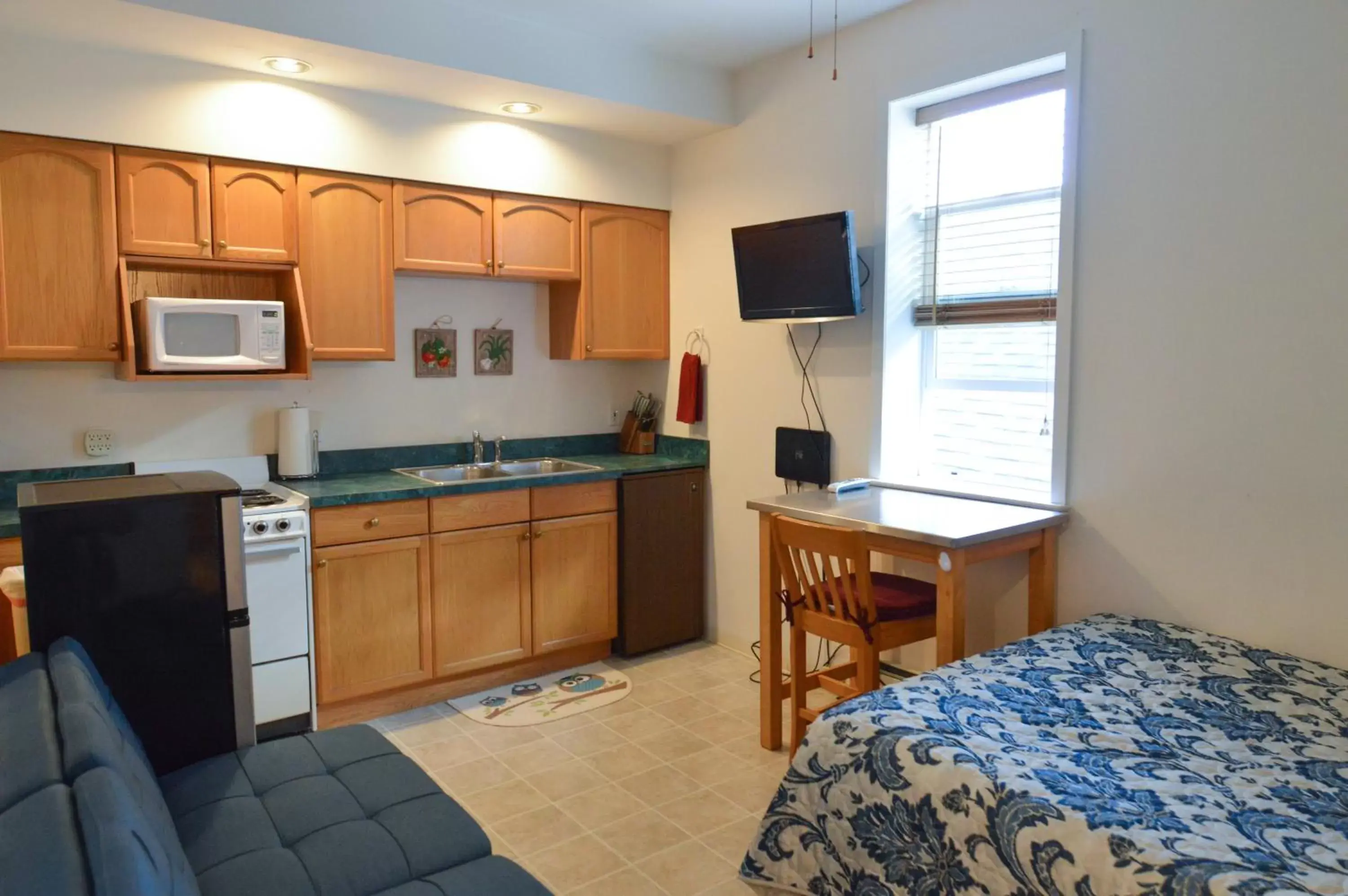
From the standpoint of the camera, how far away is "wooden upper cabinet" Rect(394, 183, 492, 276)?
369 cm

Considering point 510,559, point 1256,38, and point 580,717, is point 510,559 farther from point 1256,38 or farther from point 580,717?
point 1256,38

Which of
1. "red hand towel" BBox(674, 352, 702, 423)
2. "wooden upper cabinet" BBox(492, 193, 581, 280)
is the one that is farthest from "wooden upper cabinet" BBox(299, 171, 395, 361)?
"red hand towel" BBox(674, 352, 702, 423)

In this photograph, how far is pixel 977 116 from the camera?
10.9ft

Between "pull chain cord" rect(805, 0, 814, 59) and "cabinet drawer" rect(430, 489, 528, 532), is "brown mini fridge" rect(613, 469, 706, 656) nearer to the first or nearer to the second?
"cabinet drawer" rect(430, 489, 528, 532)

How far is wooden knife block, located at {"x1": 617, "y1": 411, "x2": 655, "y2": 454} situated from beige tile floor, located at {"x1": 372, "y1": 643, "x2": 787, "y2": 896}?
1.21 meters

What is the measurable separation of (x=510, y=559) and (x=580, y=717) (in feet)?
2.41

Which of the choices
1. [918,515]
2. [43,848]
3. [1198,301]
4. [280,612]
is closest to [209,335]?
[280,612]

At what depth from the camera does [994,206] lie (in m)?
3.26

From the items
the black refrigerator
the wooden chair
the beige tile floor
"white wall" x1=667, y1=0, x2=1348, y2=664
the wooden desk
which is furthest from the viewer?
the wooden chair

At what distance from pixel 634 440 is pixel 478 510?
1.19 m

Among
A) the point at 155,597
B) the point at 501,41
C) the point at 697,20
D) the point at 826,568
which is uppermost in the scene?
the point at 697,20

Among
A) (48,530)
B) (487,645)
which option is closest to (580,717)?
(487,645)

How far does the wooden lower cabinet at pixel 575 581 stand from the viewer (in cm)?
391

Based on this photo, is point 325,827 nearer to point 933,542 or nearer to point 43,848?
point 43,848
